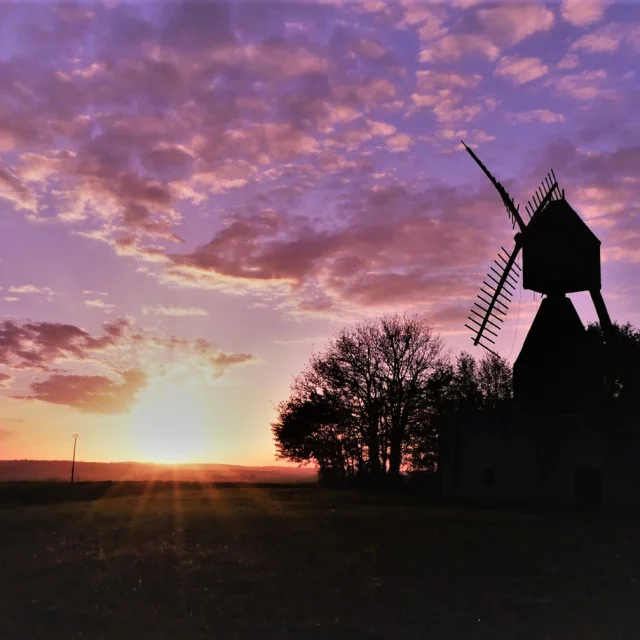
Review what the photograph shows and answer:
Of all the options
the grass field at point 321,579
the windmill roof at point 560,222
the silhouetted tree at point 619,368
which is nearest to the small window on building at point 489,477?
the silhouetted tree at point 619,368

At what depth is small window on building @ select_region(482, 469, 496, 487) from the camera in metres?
37.2

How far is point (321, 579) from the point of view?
15.0m

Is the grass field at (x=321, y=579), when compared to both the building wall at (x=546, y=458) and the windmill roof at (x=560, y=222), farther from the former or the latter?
the windmill roof at (x=560, y=222)

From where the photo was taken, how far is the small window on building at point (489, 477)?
3722 cm

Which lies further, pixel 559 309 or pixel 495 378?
pixel 495 378

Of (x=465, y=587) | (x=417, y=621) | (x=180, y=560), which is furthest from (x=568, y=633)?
(x=180, y=560)

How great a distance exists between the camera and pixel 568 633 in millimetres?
11125

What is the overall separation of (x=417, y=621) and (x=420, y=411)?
4589 cm

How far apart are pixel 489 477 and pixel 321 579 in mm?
24176

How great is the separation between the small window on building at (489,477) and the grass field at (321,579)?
1057 centimetres

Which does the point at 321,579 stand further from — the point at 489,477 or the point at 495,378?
the point at 495,378

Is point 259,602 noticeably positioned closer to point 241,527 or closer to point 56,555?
point 56,555

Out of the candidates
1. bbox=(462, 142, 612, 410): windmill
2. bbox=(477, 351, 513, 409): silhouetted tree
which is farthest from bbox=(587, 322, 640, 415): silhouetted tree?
bbox=(477, 351, 513, 409): silhouetted tree

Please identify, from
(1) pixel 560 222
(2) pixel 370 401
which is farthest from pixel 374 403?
(1) pixel 560 222
